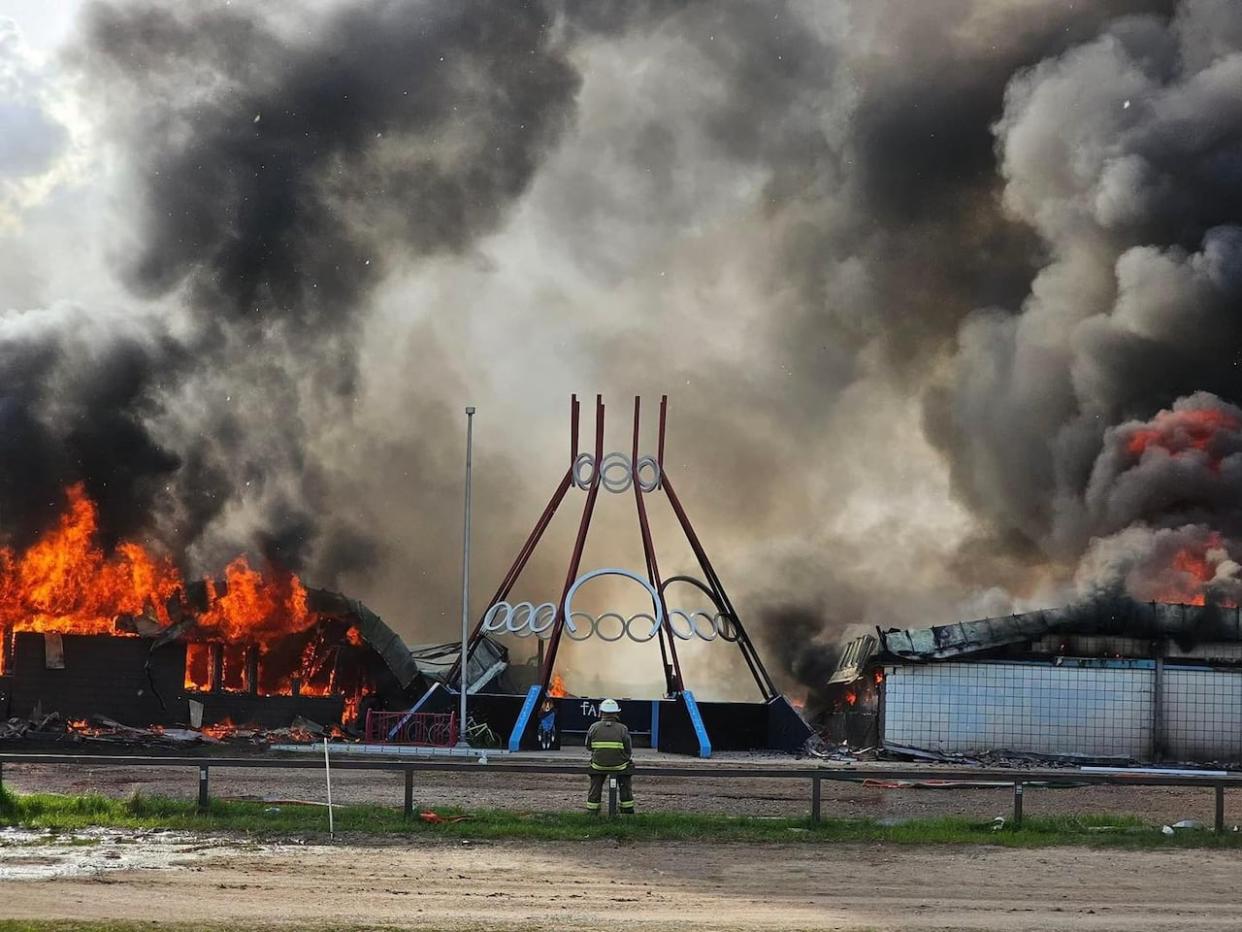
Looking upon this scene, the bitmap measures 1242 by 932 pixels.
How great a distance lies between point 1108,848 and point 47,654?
94.5 ft

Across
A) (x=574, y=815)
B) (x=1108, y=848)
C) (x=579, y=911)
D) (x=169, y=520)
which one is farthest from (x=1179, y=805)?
(x=169, y=520)

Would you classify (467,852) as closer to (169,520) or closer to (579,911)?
(579,911)

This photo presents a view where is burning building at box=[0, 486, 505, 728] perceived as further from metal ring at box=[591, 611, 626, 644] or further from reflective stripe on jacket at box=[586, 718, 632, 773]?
reflective stripe on jacket at box=[586, 718, 632, 773]

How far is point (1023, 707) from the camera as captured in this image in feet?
140

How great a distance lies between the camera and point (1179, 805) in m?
28.2

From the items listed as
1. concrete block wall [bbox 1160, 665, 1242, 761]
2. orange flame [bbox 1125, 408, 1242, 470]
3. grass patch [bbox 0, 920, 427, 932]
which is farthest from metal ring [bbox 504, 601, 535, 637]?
grass patch [bbox 0, 920, 427, 932]

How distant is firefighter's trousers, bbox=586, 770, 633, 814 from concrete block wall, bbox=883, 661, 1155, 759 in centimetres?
2069

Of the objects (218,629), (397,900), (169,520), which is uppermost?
(169,520)

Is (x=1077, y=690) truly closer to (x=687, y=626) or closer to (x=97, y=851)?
(x=687, y=626)

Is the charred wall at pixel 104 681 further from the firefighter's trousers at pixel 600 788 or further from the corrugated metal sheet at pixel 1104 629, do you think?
the firefighter's trousers at pixel 600 788

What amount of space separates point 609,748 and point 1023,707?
22.5 meters

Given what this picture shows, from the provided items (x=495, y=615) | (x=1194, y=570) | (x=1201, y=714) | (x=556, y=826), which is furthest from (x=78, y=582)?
(x=1194, y=570)

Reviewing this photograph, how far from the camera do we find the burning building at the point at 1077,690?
42.3 meters

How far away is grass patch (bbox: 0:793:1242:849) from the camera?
21.2 m
